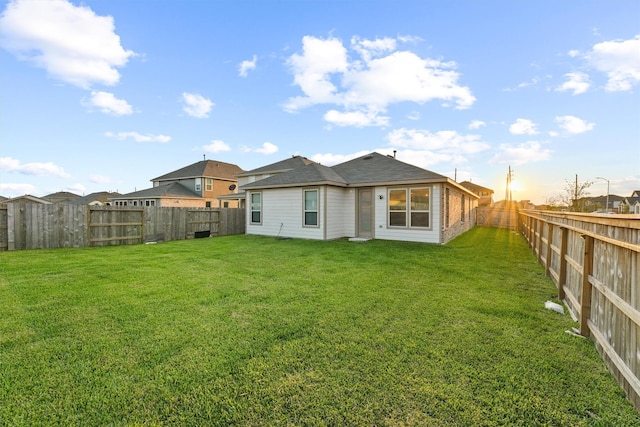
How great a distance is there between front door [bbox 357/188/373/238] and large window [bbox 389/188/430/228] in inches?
37.6

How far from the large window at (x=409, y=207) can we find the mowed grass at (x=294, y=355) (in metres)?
5.47

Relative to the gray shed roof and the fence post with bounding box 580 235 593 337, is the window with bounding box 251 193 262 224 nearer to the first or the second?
the gray shed roof

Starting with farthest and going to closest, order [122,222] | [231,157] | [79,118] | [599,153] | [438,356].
A: 1. [231,157]
2. [599,153]
3. [79,118]
4. [122,222]
5. [438,356]

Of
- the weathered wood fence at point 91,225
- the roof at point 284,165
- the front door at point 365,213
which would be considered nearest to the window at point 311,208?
the front door at point 365,213

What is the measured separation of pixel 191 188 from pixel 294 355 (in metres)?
32.3

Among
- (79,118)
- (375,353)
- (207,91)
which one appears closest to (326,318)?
(375,353)

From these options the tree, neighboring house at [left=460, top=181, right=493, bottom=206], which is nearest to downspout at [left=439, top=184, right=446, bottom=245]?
the tree

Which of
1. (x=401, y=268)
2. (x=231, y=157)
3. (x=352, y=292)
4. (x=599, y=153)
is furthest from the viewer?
(x=231, y=157)

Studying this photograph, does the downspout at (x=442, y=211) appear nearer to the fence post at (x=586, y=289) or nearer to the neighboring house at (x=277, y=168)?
the fence post at (x=586, y=289)

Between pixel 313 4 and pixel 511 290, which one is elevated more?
pixel 313 4

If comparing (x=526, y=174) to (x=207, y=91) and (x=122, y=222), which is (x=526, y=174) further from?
(x=122, y=222)

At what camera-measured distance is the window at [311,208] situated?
11898mm

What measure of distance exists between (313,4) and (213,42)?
4602 millimetres

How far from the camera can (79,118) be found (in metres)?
14.0
